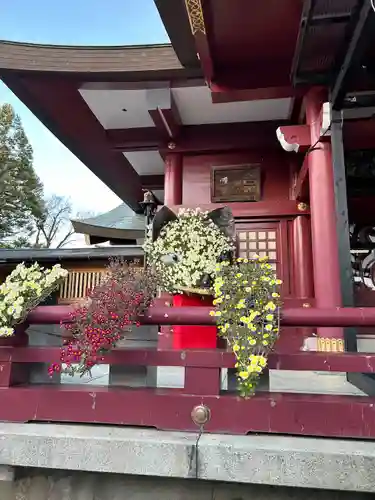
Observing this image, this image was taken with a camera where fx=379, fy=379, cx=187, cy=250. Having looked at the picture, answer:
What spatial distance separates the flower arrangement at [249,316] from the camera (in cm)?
188

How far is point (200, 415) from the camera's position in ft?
6.48

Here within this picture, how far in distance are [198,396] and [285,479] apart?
0.57 m

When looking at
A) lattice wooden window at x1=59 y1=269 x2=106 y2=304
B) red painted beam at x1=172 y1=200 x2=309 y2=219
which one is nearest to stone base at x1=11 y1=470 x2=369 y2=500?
red painted beam at x1=172 y1=200 x2=309 y2=219

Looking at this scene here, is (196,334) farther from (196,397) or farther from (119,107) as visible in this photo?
(119,107)

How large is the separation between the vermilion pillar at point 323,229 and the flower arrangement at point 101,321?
3.00m

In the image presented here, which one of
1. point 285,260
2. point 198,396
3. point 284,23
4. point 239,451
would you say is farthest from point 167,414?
point 285,260

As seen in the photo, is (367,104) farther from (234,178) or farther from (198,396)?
(198,396)

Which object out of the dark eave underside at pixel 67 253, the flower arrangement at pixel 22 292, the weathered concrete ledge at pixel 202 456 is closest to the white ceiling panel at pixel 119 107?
the dark eave underside at pixel 67 253

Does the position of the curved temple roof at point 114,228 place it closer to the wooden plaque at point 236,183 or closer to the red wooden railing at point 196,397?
the wooden plaque at point 236,183

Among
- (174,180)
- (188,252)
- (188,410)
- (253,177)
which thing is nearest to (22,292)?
(188,410)

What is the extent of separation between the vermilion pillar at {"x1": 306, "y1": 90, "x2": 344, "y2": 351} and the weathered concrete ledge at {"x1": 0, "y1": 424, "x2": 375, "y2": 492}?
280 centimetres

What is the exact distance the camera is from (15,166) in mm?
25891

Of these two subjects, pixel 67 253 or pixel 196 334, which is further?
pixel 67 253

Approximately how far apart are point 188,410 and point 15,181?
2724 centimetres
